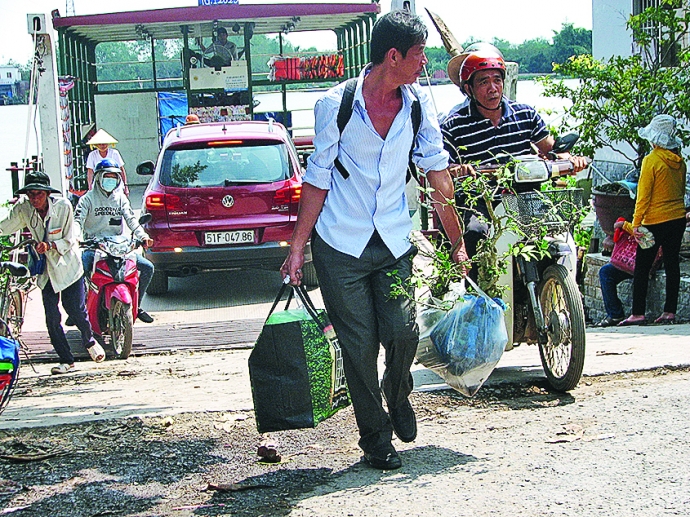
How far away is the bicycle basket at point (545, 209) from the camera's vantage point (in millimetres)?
5418

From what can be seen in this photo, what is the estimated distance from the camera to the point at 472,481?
4234 millimetres

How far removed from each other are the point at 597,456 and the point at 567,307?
114 centimetres

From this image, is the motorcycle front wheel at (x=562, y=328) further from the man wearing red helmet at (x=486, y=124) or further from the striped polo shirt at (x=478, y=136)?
the striped polo shirt at (x=478, y=136)

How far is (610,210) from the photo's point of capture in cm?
1112

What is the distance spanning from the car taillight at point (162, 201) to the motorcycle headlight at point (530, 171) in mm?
6096

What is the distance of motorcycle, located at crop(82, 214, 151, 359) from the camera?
888cm

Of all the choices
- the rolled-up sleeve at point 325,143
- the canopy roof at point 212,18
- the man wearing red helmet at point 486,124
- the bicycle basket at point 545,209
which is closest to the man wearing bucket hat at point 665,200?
the man wearing red helmet at point 486,124

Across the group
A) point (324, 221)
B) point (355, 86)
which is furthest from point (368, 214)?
point (355, 86)

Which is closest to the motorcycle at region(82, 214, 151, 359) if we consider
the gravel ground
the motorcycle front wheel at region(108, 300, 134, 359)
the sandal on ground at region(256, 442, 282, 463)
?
the motorcycle front wheel at region(108, 300, 134, 359)

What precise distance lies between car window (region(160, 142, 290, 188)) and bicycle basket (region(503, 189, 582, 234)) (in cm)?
587

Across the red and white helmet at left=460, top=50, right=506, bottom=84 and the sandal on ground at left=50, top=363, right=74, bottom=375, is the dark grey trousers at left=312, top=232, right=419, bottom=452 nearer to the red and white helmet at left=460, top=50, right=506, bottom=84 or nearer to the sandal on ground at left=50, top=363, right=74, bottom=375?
the red and white helmet at left=460, top=50, right=506, bottom=84

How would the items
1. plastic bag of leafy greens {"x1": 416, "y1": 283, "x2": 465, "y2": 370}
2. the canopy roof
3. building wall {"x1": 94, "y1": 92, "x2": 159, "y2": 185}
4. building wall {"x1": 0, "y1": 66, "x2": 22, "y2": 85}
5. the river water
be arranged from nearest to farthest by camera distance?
plastic bag of leafy greens {"x1": 416, "y1": 283, "x2": 465, "y2": 370} → the canopy roof → the river water → building wall {"x1": 94, "y1": 92, "x2": 159, "y2": 185} → building wall {"x1": 0, "y1": 66, "x2": 22, "y2": 85}

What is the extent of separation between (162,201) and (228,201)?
0.71 metres

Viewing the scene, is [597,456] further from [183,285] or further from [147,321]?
[183,285]
